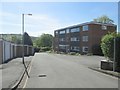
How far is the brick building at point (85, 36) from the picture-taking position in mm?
61000

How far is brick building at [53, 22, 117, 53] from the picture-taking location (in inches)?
2402

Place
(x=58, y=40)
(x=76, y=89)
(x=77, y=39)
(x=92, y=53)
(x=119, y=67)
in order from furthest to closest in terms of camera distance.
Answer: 1. (x=58, y=40)
2. (x=77, y=39)
3. (x=92, y=53)
4. (x=119, y=67)
5. (x=76, y=89)

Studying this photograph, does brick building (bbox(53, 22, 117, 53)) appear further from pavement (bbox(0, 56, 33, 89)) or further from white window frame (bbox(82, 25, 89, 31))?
pavement (bbox(0, 56, 33, 89))

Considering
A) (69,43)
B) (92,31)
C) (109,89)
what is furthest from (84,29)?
(109,89)

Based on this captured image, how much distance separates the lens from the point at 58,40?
9275 cm

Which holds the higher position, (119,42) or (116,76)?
(119,42)

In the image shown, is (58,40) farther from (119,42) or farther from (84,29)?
(119,42)

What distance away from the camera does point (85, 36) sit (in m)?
64.2

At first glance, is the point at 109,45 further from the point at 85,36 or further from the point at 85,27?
the point at 85,27

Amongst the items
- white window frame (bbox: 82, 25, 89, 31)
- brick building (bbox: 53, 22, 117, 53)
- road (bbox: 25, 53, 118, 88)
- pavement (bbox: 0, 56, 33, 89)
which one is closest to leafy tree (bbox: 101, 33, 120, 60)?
road (bbox: 25, 53, 118, 88)

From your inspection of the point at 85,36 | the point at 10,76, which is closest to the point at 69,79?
the point at 10,76

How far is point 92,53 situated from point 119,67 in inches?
1611

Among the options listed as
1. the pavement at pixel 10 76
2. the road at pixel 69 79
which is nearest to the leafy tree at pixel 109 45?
the road at pixel 69 79

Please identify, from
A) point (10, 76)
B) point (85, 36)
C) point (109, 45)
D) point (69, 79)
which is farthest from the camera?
point (85, 36)
